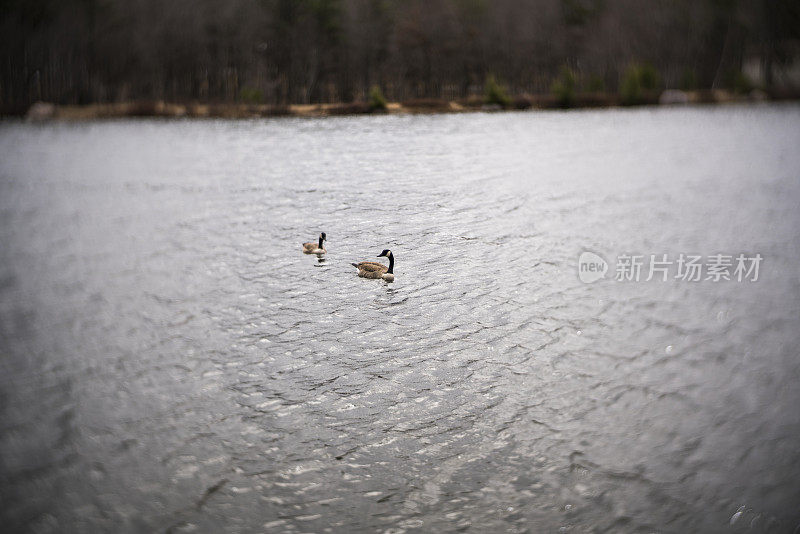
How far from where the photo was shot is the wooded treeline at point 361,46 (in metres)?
94.2

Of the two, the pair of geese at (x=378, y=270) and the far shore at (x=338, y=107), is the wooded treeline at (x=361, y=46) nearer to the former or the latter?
the far shore at (x=338, y=107)

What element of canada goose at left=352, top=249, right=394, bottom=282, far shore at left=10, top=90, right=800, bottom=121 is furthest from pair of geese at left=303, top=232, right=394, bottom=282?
far shore at left=10, top=90, right=800, bottom=121

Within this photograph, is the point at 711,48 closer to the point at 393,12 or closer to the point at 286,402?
the point at 393,12

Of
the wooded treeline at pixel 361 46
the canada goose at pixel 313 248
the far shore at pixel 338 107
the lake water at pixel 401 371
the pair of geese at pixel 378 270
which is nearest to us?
the lake water at pixel 401 371

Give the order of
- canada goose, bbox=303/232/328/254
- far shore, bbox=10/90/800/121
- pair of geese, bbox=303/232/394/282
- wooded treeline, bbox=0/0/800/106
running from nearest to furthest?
pair of geese, bbox=303/232/394/282
canada goose, bbox=303/232/328/254
far shore, bbox=10/90/800/121
wooded treeline, bbox=0/0/800/106

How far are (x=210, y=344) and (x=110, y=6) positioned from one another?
106m

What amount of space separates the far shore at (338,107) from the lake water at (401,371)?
69380 mm

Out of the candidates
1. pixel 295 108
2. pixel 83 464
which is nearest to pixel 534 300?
pixel 83 464

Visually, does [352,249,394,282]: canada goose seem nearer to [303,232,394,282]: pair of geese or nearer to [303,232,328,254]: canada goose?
[303,232,394,282]: pair of geese

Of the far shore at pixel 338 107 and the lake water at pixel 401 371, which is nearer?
the lake water at pixel 401 371

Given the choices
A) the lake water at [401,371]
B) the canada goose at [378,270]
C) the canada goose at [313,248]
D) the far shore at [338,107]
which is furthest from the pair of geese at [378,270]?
the far shore at [338,107]

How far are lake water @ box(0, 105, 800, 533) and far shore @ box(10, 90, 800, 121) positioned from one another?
6938 centimetres

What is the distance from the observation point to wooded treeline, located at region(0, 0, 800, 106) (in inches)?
3708

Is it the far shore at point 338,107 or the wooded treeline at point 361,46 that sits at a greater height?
the wooded treeline at point 361,46
